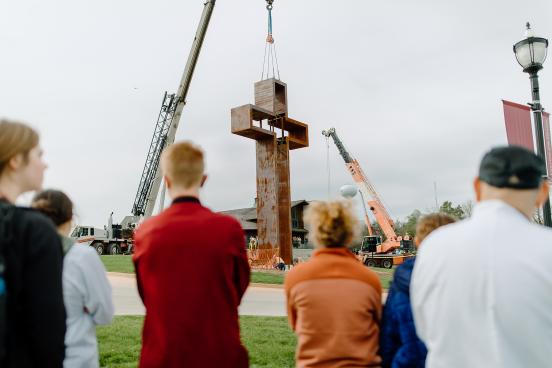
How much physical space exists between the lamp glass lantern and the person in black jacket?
7820 mm

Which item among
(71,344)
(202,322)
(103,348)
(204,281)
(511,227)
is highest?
(511,227)

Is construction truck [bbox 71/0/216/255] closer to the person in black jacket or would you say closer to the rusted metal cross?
the rusted metal cross

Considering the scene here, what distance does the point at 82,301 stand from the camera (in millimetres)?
2811

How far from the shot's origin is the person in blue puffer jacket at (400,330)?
2.56 meters

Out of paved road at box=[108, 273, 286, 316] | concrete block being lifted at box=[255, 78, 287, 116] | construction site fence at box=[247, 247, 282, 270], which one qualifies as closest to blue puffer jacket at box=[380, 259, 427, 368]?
paved road at box=[108, 273, 286, 316]

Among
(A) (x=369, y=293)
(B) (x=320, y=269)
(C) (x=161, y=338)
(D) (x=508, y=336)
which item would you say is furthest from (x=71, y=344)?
(D) (x=508, y=336)

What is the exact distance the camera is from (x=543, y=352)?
5.63ft

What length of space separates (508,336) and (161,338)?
154 cm

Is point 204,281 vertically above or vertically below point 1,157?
below

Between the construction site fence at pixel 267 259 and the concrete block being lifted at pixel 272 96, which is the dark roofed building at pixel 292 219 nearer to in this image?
the construction site fence at pixel 267 259

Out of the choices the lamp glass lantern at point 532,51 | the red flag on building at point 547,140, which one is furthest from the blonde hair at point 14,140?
the red flag on building at point 547,140

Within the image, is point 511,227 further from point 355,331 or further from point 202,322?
point 202,322

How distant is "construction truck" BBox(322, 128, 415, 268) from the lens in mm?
31431

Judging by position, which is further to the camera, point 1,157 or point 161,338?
point 161,338
